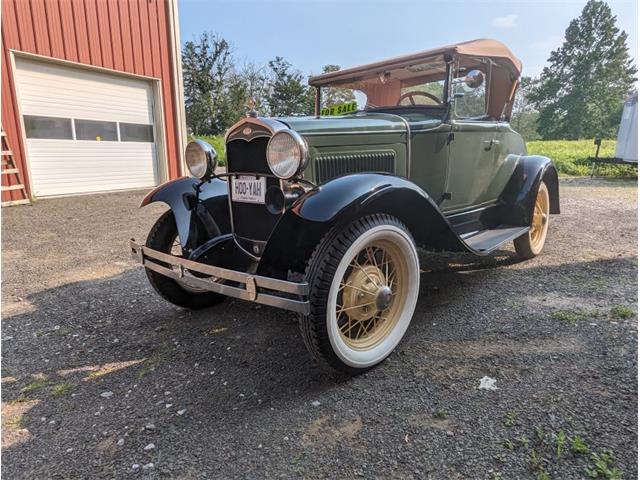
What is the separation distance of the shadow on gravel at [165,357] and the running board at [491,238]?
1.33ft

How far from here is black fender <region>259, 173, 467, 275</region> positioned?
199 cm

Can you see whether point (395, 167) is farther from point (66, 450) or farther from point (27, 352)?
point (27, 352)

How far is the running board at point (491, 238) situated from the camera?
121 inches

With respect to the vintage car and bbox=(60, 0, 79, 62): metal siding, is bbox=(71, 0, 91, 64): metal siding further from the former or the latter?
the vintage car

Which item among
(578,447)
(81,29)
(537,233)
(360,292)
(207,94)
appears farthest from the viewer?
(207,94)

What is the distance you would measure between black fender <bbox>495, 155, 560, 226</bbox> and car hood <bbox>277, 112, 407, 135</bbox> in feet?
5.58

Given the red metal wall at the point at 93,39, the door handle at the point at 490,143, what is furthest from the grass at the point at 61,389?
the red metal wall at the point at 93,39

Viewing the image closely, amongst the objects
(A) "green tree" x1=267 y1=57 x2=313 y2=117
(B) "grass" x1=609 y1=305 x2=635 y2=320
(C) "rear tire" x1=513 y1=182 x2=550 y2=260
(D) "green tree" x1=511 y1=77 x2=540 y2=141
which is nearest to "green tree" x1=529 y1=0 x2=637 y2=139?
(D) "green tree" x1=511 y1=77 x2=540 y2=141

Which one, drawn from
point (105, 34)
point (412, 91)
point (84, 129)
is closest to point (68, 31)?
point (105, 34)

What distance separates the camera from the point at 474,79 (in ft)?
11.5

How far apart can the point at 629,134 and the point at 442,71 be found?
Result: 11.7 metres

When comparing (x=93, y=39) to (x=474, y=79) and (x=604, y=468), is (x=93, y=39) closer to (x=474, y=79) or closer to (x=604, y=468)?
(x=474, y=79)

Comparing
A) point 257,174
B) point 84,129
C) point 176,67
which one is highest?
point 176,67

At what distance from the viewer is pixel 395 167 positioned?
286cm
